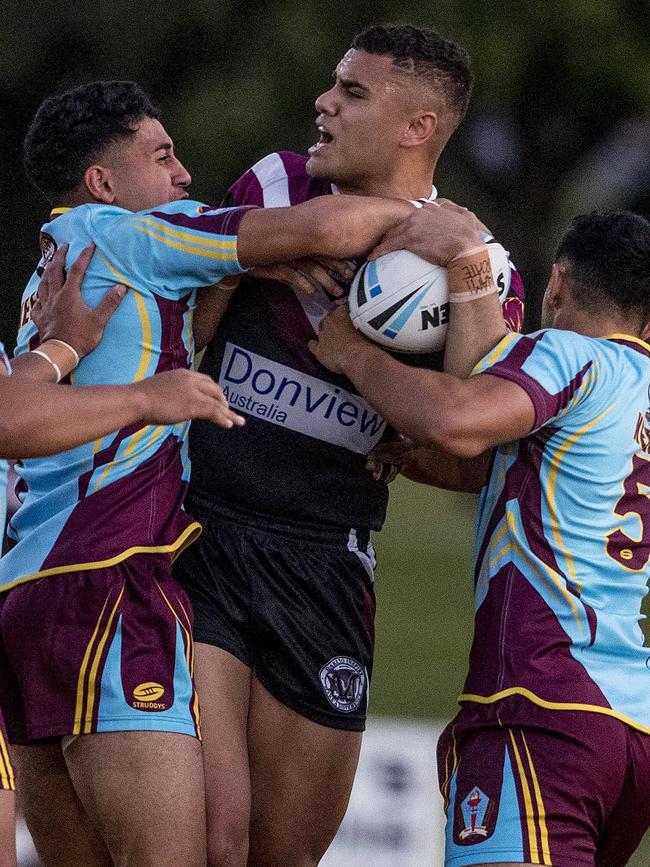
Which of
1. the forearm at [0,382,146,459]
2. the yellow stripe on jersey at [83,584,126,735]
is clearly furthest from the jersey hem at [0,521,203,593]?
the forearm at [0,382,146,459]

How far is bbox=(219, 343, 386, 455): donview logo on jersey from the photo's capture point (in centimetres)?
520

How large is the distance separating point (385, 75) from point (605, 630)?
1839mm

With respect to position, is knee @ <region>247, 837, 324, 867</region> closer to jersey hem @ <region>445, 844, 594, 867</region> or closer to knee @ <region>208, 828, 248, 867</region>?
knee @ <region>208, 828, 248, 867</region>

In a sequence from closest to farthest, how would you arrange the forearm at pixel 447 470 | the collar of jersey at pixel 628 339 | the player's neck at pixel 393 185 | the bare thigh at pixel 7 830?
the bare thigh at pixel 7 830
the collar of jersey at pixel 628 339
the player's neck at pixel 393 185
the forearm at pixel 447 470

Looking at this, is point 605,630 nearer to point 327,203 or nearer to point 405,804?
point 327,203

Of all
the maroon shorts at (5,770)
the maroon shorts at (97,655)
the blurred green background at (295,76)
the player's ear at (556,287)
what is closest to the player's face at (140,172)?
the maroon shorts at (97,655)

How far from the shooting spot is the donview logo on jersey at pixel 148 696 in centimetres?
452

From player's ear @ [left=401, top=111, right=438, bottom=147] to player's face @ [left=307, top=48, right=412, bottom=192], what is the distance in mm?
28

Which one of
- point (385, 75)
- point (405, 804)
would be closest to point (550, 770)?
point (385, 75)

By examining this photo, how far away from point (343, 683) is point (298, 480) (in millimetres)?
678

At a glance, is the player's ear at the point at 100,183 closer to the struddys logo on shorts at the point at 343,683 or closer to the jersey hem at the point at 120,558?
the jersey hem at the point at 120,558

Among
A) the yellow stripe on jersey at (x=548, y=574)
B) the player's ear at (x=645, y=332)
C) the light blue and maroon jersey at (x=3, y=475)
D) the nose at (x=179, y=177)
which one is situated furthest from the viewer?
the nose at (x=179, y=177)

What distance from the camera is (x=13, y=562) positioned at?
15.6 ft

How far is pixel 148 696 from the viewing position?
454 centimetres
